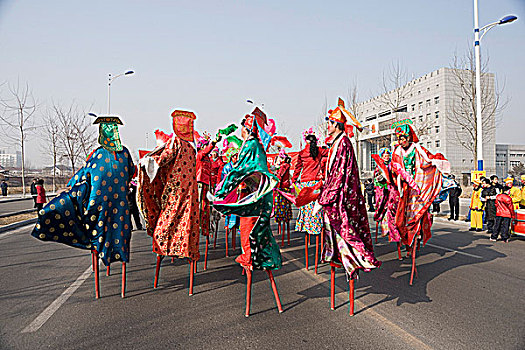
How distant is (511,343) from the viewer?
11.4 feet

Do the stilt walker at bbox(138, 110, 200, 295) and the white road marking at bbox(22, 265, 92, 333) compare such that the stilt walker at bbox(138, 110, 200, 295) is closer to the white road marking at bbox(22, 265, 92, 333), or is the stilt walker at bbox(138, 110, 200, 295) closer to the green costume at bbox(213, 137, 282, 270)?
the green costume at bbox(213, 137, 282, 270)

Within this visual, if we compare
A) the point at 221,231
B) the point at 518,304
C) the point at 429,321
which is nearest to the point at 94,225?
the point at 429,321

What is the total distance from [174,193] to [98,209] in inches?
39.0

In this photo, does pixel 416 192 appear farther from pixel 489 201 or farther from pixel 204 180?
pixel 489 201

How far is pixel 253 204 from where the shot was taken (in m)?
4.21

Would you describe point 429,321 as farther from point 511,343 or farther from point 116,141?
point 116,141

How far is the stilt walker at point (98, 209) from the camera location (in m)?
4.53

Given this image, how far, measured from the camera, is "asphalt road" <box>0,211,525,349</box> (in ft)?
11.5

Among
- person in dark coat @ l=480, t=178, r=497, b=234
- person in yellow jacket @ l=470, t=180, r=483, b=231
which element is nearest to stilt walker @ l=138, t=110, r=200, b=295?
person in dark coat @ l=480, t=178, r=497, b=234

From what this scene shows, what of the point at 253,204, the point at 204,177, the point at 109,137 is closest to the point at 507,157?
the point at 204,177

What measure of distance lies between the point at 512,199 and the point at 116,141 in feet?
34.5

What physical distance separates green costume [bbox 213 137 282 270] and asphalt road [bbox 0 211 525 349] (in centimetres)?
65

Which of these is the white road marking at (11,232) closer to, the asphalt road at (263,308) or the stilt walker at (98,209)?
the asphalt road at (263,308)

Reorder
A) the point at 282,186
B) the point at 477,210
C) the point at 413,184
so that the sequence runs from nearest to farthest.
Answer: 1. the point at 413,184
2. the point at 282,186
3. the point at 477,210
